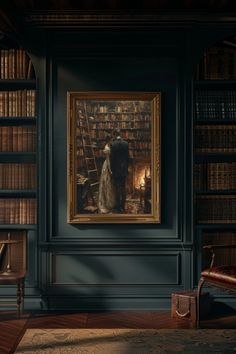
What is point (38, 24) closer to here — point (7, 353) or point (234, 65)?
point (234, 65)

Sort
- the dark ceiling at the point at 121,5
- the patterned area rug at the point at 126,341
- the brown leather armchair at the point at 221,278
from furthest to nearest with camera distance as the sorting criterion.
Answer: the dark ceiling at the point at 121,5, the brown leather armchair at the point at 221,278, the patterned area rug at the point at 126,341

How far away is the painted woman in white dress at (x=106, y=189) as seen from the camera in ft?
19.2

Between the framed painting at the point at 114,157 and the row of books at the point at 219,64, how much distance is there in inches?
20.3

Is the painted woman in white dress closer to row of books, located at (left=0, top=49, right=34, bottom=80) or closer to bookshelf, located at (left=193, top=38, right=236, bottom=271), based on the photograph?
bookshelf, located at (left=193, top=38, right=236, bottom=271)

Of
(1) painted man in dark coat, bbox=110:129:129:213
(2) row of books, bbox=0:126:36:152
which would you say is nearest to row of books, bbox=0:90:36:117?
(2) row of books, bbox=0:126:36:152

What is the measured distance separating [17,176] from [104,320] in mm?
1513

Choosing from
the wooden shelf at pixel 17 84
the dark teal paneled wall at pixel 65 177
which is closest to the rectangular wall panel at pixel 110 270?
the dark teal paneled wall at pixel 65 177

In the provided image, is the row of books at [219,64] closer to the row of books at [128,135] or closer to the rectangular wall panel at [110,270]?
the row of books at [128,135]

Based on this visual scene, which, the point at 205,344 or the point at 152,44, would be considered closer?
the point at 205,344

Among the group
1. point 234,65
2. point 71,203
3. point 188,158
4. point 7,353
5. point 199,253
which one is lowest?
point 7,353

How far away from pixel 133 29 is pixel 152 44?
0.22 metres

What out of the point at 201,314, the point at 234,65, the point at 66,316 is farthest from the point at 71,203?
the point at 234,65

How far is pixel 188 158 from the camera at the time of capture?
5.84 m

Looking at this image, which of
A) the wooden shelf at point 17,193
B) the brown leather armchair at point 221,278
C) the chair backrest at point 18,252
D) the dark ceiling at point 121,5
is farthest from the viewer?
the chair backrest at point 18,252
